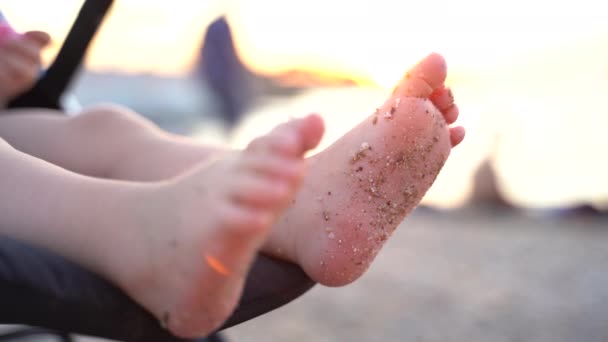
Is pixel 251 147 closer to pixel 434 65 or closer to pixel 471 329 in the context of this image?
pixel 434 65

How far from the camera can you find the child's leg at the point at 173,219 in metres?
0.38

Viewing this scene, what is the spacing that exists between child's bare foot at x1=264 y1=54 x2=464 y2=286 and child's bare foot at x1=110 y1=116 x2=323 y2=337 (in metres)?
0.14

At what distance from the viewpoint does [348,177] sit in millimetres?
555

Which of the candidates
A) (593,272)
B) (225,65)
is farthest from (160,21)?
(593,272)

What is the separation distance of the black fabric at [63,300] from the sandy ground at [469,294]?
1038mm

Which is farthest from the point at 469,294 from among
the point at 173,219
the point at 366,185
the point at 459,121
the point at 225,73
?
the point at 225,73

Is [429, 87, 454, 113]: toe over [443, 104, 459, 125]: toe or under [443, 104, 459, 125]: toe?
over

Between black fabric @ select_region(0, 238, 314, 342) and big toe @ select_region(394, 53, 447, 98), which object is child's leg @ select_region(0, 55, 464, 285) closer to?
big toe @ select_region(394, 53, 447, 98)

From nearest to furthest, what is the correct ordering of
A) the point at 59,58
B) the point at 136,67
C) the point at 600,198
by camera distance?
the point at 59,58 → the point at 600,198 → the point at 136,67

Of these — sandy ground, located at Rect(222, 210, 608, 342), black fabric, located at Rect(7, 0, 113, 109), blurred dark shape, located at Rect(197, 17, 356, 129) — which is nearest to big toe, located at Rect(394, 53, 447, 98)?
black fabric, located at Rect(7, 0, 113, 109)

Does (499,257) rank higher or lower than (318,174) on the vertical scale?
lower

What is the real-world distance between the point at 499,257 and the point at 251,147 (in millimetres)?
1740

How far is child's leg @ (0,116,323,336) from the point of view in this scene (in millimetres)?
A: 378

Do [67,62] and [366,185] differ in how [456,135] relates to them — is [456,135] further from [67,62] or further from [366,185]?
[67,62]
